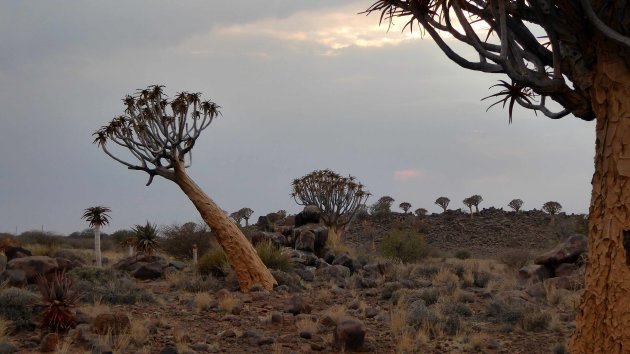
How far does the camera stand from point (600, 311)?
767 cm

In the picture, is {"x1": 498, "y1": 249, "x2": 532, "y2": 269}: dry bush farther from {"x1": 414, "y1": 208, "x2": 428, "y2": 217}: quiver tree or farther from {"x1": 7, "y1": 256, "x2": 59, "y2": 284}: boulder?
{"x1": 414, "y1": 208, "x2": 428, "y2": 217}: quiver tree

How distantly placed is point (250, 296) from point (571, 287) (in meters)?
7.91

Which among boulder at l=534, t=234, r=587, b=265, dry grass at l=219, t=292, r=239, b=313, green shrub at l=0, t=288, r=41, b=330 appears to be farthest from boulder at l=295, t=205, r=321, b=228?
green shrub at l=0, t=288, r=41, b=330

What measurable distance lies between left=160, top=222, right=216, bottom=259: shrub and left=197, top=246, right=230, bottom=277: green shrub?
6.62 meters

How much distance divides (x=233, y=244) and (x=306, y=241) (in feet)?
24.6

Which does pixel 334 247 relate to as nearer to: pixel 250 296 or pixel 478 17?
pixel 250 296

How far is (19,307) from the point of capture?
1153 centimetres

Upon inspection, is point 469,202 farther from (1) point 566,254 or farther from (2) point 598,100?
(2) point 598,100

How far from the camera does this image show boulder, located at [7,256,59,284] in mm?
15469

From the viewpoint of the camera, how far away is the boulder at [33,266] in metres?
15.5

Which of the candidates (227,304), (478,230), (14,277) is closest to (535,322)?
(227,304)

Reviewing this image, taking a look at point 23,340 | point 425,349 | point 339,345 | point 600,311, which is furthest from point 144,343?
point 600,311

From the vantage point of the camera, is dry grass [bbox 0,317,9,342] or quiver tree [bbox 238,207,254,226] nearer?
dry grass [bbox 0,317,9,342]

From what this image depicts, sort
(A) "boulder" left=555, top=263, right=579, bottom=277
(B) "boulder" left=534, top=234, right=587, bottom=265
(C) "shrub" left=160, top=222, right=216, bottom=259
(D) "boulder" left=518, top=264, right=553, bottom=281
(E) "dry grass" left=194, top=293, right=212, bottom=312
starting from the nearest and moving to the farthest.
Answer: (E) "dry grass" left=194, top=293, right=212, bottom=312 → (A) "boulder" left=555, top=263, right=579, bottom=277 → (B) "boulder" left=534, top=234, right=587, bottom=265 → (D) "boulder" left=518, top=264, right=553, bottom=281 → (C) "shrub" left=160, top=222, right=216, bottom=259
